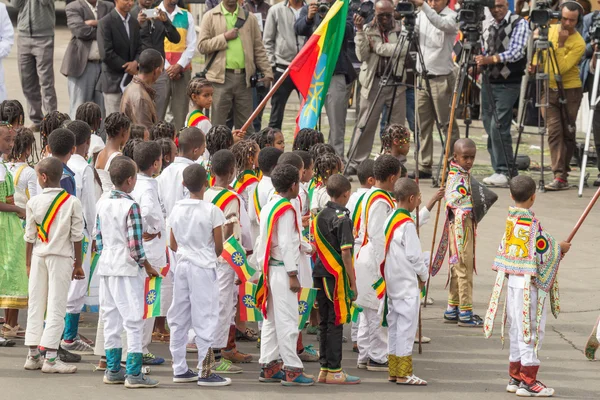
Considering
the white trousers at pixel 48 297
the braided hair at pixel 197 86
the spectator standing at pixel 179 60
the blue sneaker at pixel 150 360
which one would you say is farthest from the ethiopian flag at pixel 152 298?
the spectator standing at pixel 179 60

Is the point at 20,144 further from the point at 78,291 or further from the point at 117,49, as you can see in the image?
the point at 117,49

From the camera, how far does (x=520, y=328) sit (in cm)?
723

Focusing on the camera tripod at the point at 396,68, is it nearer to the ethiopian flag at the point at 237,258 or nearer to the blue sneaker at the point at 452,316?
the blue sneaker at the point at 452,316

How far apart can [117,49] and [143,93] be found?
2.42 m

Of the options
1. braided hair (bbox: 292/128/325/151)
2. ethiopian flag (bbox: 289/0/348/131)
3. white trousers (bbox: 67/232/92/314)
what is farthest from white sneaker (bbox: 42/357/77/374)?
ethiopian flag (bbox: 289/0/348/131)

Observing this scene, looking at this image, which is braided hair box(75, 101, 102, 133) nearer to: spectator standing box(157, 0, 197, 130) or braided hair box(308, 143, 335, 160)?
braided hair box(308, 143, 335, 160)

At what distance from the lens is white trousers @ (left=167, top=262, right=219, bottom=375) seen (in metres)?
7.30

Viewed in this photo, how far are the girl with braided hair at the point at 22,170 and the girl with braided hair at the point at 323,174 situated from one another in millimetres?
2014

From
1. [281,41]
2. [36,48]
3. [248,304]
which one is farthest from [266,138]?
[36,48]

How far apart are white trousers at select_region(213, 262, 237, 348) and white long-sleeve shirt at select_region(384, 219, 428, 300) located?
113 cm

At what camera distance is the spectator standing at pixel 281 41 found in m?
14.4

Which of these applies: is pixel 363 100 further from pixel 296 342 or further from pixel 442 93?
pixel 296 342

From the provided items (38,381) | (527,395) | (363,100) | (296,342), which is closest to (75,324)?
(38,381)

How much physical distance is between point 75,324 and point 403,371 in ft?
7.70
